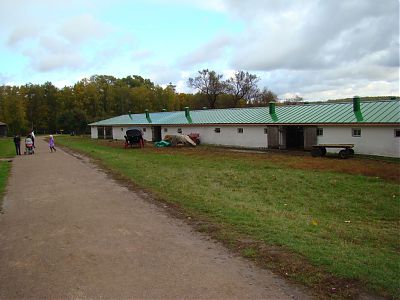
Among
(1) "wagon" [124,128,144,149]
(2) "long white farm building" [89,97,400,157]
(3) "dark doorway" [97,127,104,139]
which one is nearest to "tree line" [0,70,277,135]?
(3) "dark doorway" [97,127,104,139]

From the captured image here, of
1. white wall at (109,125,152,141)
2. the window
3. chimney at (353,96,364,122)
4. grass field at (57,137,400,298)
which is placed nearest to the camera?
grass field at (57,137,400,298)

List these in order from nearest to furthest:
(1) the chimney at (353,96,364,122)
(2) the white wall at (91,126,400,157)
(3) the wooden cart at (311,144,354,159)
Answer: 1. (2) the white wall at (91,126,400,157)
2. (3) the wooden cart at (311,144,354,159)
3. (1) the chimney at (353,96,364,122)

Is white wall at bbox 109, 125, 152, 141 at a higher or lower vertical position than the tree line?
lower

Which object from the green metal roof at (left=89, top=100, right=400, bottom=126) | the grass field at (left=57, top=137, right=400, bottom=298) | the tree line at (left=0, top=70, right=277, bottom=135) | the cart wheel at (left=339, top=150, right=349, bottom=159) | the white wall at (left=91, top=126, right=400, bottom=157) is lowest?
the grass field at (left=57, top=137, right=400, bottom=298)

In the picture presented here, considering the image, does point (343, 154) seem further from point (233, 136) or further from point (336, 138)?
point (233, 136)

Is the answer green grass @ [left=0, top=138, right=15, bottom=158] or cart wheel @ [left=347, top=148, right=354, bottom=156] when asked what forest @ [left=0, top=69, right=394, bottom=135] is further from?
cart wheel @ [left=347, top=148, right=354, bottom=156]

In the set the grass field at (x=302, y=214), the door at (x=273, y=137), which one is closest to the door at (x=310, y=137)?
the door at (x=273, y=137)

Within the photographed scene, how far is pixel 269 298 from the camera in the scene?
16.2 feet

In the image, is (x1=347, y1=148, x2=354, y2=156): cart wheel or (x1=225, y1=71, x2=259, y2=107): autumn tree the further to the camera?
(x1=225, y1=71, x2=259, y2=107): autumn tree

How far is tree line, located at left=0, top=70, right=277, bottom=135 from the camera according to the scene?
8575 centimetres

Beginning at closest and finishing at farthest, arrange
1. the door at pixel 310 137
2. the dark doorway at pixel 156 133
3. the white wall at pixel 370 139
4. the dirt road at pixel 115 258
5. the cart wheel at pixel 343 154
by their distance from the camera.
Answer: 1. the dirt road at pixel 115 258
2. the white wall at pixel 370 139
3. the cart wheel at pixel 343 154
4. the door at pixel 310 137
5. the dark doorway at pixel 156 133

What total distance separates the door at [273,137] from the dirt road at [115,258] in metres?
23.1

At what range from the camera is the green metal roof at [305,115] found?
25495mm

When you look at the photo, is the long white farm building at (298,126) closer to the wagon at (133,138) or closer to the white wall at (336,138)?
the white wall at (336,138)
